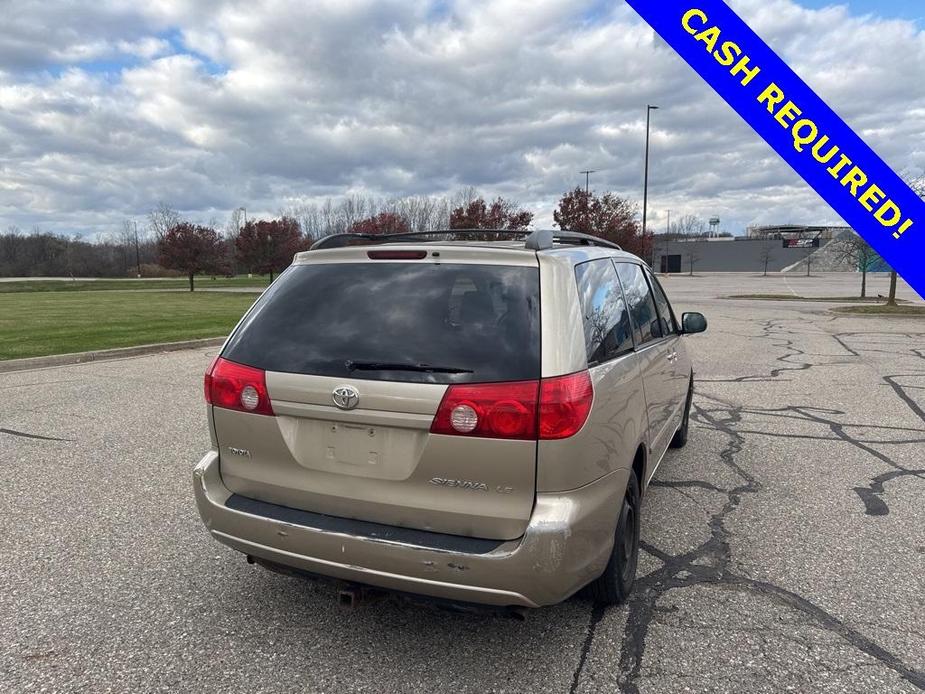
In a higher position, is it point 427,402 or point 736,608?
point 427,402

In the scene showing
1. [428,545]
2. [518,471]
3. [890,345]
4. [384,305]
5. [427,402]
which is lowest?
[890,345]

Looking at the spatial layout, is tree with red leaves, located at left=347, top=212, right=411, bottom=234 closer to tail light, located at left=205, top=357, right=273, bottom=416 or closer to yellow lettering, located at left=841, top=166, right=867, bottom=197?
yellow lettering, located at left=841, top=166, right=867, bottom=197

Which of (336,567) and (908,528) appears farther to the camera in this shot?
(908,528)

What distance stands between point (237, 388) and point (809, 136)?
3.70 meters

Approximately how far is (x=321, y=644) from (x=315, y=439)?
92 centimetres

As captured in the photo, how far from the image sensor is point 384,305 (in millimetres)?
2678

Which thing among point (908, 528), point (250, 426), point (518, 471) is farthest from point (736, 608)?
point (250, 426)

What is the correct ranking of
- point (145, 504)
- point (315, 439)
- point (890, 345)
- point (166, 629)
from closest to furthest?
1. point (315, 439)
2. point (166, 629)
3. point (145, 504)
4. point (890, 345)

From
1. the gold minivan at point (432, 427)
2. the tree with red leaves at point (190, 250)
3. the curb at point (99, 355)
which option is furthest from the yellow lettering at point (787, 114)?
the tree with red leaves at point (190, 250)

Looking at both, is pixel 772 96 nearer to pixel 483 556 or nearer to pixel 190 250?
pixel 483 556

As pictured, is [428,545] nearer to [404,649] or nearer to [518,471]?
[518,471]

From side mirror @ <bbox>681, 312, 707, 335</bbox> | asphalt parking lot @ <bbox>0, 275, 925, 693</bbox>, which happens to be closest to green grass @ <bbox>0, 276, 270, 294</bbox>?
asphalt parking lot @ <bbox>0, 275, 925, 693</bbox>

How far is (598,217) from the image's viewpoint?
124ft

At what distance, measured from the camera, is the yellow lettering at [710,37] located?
413 cm
